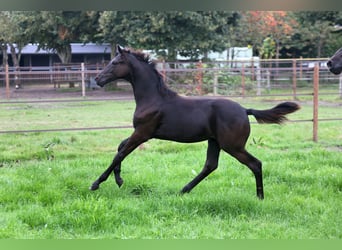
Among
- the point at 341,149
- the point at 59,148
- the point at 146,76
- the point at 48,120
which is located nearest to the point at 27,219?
the point at 146,76

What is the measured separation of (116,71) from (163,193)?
66.1 inches

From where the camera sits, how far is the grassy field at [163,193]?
4.21 m

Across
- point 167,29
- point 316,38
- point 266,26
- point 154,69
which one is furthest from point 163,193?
point 316,38

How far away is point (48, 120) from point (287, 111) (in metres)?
8.84

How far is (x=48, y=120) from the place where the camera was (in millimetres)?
12648

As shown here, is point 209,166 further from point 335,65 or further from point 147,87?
point 335,65

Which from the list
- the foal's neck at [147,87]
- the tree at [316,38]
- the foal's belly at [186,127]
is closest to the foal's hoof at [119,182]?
the foal's belly at [186,127]

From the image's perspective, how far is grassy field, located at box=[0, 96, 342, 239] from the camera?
4211 mm

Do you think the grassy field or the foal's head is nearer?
the grassy field

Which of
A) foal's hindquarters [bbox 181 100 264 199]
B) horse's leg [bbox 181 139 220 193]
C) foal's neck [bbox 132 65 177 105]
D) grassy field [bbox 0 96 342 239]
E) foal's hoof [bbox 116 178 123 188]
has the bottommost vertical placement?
grassy field [bbox 0 96 342 239]

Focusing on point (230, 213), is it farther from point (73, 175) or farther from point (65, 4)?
point (65, 4)

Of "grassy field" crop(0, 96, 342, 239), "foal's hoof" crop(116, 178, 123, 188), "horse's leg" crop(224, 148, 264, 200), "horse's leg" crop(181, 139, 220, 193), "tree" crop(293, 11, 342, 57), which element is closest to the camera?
"grassy field" crop(0, 96, 342, 239)

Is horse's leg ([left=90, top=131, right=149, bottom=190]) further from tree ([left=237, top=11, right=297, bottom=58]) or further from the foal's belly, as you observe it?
tree ([left=237, top=11, right=297, bottom=58])

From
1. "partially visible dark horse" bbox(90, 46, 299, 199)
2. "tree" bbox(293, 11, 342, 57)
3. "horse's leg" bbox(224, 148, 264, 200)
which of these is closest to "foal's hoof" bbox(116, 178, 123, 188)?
"partially visible dark horse" bbox(90, 46, 299, 199)
